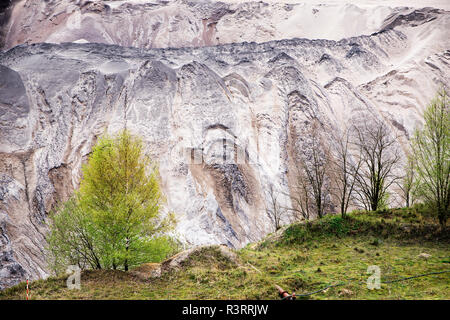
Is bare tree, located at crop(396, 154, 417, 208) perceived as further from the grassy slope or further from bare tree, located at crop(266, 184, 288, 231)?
bare tree, located at crop(266, 184, 288, 231)

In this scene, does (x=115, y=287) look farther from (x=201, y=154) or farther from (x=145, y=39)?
(x=145, y=39)

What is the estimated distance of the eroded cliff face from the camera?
34.9 metres

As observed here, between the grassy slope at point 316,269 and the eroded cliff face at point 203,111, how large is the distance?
1484 centimetres

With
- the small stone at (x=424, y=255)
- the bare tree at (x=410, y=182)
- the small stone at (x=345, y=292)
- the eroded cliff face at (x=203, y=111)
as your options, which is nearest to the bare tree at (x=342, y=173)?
the bare tree at (x=410, y=182)

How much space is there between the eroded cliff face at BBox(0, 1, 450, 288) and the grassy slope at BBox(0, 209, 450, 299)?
14.8 metres

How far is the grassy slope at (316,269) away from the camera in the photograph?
Answer: 10414 mm

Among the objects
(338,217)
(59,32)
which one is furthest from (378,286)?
(59,32)

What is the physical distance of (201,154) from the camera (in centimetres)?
4034

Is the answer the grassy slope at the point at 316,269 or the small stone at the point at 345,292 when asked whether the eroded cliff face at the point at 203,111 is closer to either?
the grassy slope at the point at 316,269

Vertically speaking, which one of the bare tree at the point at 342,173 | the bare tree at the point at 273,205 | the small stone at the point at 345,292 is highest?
the bare tree at the point at 342,173

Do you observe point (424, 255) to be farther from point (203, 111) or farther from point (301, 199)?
point (203, 111)

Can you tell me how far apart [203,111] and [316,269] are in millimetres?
35277

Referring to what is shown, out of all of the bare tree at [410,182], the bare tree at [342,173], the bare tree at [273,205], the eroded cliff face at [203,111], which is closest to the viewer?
the bare tree at [410,182]

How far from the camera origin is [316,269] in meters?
12.7
